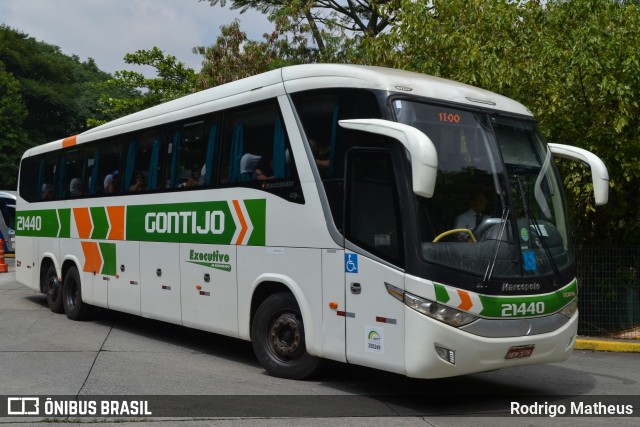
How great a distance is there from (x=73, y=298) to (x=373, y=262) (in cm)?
856

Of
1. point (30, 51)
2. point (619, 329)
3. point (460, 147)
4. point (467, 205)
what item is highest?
point (30, 51)

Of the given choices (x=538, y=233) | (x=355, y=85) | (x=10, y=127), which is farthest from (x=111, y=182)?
(x=10, y=127)

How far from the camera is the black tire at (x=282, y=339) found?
8820 millimetres

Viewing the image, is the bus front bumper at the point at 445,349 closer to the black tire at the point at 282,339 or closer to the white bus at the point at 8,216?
the black tire at the point at 282,339

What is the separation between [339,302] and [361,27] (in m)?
22.7

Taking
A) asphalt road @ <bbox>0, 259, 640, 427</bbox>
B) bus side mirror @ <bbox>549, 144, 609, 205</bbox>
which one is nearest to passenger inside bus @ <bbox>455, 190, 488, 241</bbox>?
bus side mirror @ <bbox>549, 144, 609, 205</bbox>

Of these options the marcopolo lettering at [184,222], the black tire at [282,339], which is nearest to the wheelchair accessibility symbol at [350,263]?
the black tire at [282,339]

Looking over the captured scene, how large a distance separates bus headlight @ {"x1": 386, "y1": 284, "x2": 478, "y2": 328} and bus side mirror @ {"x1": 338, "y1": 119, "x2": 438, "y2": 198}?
3.52 feet

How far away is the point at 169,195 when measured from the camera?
37.1 feet

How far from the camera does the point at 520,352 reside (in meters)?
7.66

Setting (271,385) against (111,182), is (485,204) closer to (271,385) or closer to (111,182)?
(271,385)

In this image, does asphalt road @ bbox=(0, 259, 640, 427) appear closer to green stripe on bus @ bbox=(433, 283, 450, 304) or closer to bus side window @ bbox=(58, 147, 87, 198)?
green stripe on bus @ bbox=(433, 283, 450, 304)

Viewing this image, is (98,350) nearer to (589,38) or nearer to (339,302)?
(339,302)

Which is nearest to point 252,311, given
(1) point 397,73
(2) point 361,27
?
(1) point 397,73
